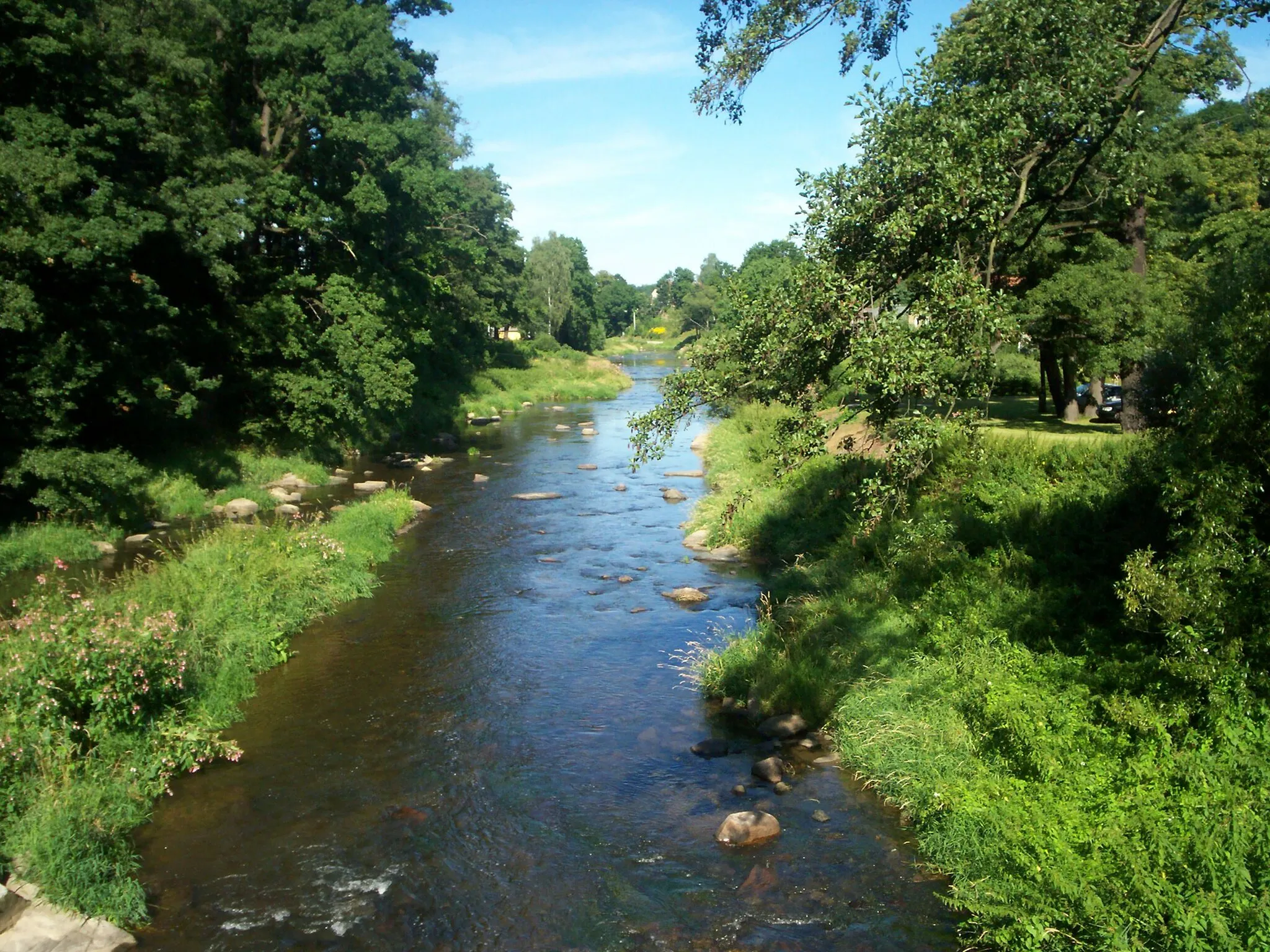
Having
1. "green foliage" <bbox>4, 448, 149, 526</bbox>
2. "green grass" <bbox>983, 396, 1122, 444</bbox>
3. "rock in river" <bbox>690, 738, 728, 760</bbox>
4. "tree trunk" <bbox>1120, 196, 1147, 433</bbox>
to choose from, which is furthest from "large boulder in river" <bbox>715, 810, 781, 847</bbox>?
→ "green foliage" <bbox>4, 448, 149, 526</bbox>

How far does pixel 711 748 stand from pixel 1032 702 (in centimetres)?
386

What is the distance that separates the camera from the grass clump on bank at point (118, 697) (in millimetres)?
8062

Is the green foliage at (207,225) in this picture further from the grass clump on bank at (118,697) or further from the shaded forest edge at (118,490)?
the grass clump on bank at (118,697)

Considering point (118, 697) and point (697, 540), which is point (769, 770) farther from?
point (697, 540)

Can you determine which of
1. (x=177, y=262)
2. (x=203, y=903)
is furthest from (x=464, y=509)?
(x=203, y=903)

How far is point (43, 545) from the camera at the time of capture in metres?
17.7

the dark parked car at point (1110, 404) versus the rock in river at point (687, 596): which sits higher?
the dark parked car at point (1110, 404)

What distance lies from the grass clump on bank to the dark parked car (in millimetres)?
22299

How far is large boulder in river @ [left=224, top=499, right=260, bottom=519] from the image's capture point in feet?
73.2

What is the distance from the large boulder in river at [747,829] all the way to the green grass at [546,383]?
3650cm

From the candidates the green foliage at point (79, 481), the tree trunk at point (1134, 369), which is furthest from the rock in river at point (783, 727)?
the green foliage at point (79, 481)

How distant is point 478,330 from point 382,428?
22.6 metres

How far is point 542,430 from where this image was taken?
4191 centimetres

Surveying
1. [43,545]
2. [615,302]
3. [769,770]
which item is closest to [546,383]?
[43,545]
